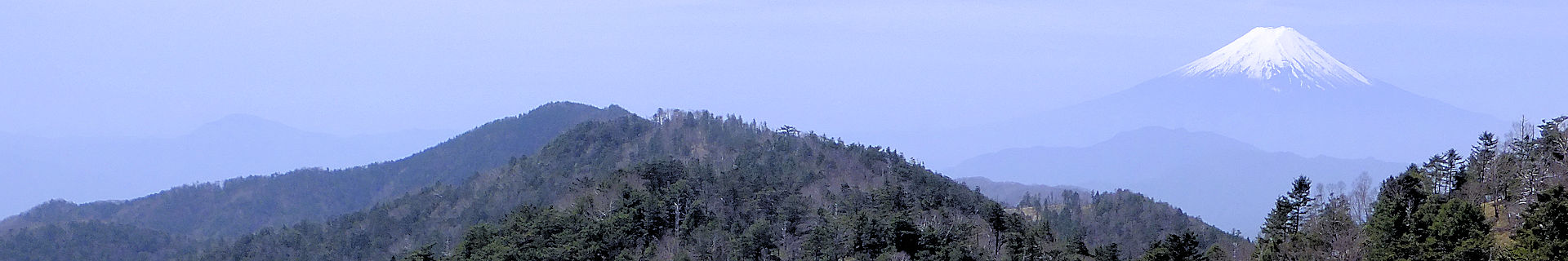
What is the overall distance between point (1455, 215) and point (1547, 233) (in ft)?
10.9

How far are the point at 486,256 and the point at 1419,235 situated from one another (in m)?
51.7

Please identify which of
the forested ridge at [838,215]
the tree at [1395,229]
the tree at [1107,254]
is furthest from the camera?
the tree at [1107,254]

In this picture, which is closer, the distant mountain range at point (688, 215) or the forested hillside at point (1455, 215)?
the forested hillside at point (1455, 215)

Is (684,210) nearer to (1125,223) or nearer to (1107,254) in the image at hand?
(1107,254)

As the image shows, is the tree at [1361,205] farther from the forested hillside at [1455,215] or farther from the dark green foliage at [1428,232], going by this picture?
the dark green foliage at [1428,232]

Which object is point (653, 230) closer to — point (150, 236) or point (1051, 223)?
point (1051, 223)

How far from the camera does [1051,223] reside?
12644 cm

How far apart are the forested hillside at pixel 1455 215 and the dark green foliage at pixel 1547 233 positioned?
0.11 ft

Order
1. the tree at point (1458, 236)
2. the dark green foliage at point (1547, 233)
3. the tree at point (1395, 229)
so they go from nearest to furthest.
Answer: the dark green foliage at point (1547, 233) → the tree at point (1458, 236) → the tree at point (1395, 229)

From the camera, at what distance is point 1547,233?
4400cm

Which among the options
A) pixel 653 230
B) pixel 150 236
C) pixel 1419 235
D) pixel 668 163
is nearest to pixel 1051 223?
pixel 668 163

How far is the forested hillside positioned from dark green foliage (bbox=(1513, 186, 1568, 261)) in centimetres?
3

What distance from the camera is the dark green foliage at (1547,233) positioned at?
4234cm

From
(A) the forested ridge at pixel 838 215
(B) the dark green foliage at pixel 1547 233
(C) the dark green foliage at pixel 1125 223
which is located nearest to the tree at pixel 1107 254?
(A) the forested ridge at pixel 838 215
